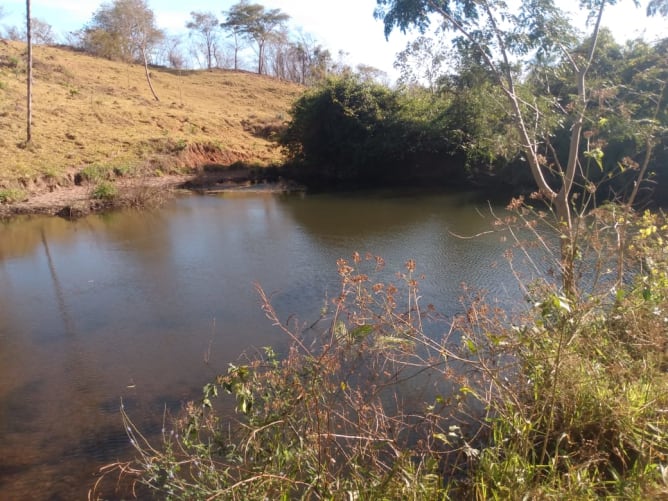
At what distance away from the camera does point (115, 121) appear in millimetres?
20812

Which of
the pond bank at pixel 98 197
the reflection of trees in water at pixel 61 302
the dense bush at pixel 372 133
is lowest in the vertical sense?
the reflection of trees in water at pixel 61 302

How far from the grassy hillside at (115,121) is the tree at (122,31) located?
71.3 inches

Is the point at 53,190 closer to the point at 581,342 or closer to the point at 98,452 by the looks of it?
the point at 98,452

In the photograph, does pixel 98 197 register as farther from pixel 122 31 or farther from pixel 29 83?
pixel 122 31

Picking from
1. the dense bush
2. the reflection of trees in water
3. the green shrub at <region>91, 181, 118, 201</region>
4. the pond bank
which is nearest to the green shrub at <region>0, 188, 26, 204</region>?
the pond bank

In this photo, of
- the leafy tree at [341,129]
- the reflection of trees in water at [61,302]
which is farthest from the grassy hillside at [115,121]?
the reflection of trees in water at [61,302]

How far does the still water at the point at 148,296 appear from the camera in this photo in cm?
441

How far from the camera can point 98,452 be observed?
13.4 feet

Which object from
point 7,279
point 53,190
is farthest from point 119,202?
point 7,279

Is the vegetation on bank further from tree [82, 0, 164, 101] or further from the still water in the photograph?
tree [82, 0, 164, 101]

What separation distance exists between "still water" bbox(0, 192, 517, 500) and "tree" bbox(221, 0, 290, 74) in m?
27.6

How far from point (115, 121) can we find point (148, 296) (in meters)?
15.5

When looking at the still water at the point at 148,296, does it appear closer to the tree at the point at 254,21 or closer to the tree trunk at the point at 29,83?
the tree trunk at the point at 29,83

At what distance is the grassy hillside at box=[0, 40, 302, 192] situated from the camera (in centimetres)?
1620
